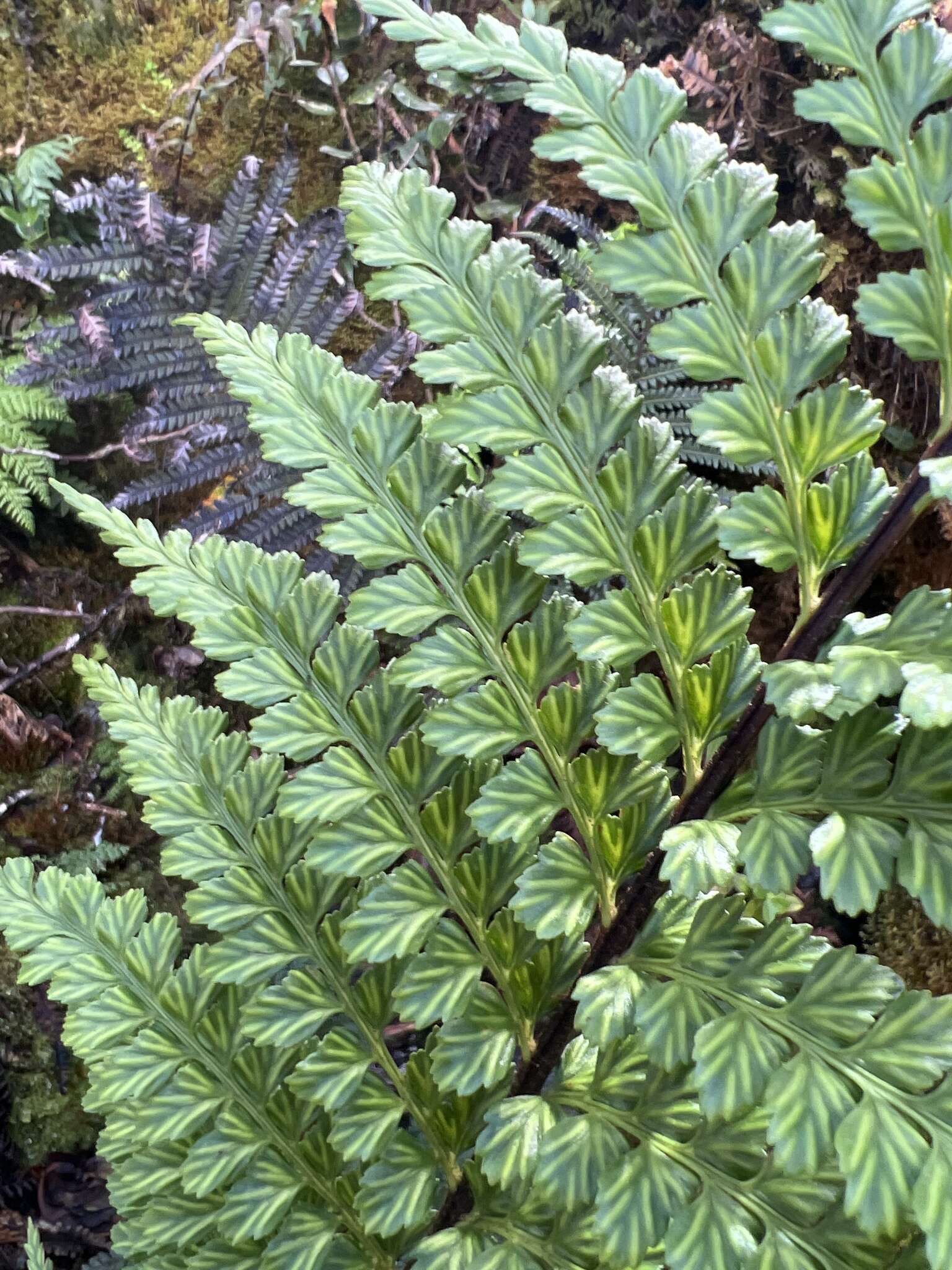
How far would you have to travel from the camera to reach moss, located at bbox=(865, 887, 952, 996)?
6.30 ft

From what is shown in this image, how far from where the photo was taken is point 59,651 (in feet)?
7.91

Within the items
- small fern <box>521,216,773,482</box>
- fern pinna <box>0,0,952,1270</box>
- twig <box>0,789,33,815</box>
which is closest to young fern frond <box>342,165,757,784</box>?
fern pinna <box>0,0,952,1270</box>

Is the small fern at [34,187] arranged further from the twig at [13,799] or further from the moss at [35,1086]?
the moss at [35,1086]

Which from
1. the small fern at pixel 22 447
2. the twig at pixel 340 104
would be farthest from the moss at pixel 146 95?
the small fern at pixel 22 447

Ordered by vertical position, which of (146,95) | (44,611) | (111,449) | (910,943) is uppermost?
(146,95)

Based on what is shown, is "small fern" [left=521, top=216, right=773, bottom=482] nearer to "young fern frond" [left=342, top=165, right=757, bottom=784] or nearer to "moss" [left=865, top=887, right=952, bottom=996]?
"moss" [left=865, top=887, right=952, bottom=996]

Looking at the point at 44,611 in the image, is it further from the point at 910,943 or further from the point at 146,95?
the point at 910,943

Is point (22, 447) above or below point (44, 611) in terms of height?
above

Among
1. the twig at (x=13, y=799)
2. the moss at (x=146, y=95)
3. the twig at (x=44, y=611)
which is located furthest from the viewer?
the moss at (x=146, y=95)

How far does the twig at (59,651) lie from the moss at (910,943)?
6.71 feet

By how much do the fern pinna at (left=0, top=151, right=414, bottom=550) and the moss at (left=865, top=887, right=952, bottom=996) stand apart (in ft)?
5.49

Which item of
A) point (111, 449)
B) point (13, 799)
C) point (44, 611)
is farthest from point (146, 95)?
point (13, 799)

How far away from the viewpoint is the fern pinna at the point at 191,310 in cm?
233

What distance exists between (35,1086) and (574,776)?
70.8 inches
